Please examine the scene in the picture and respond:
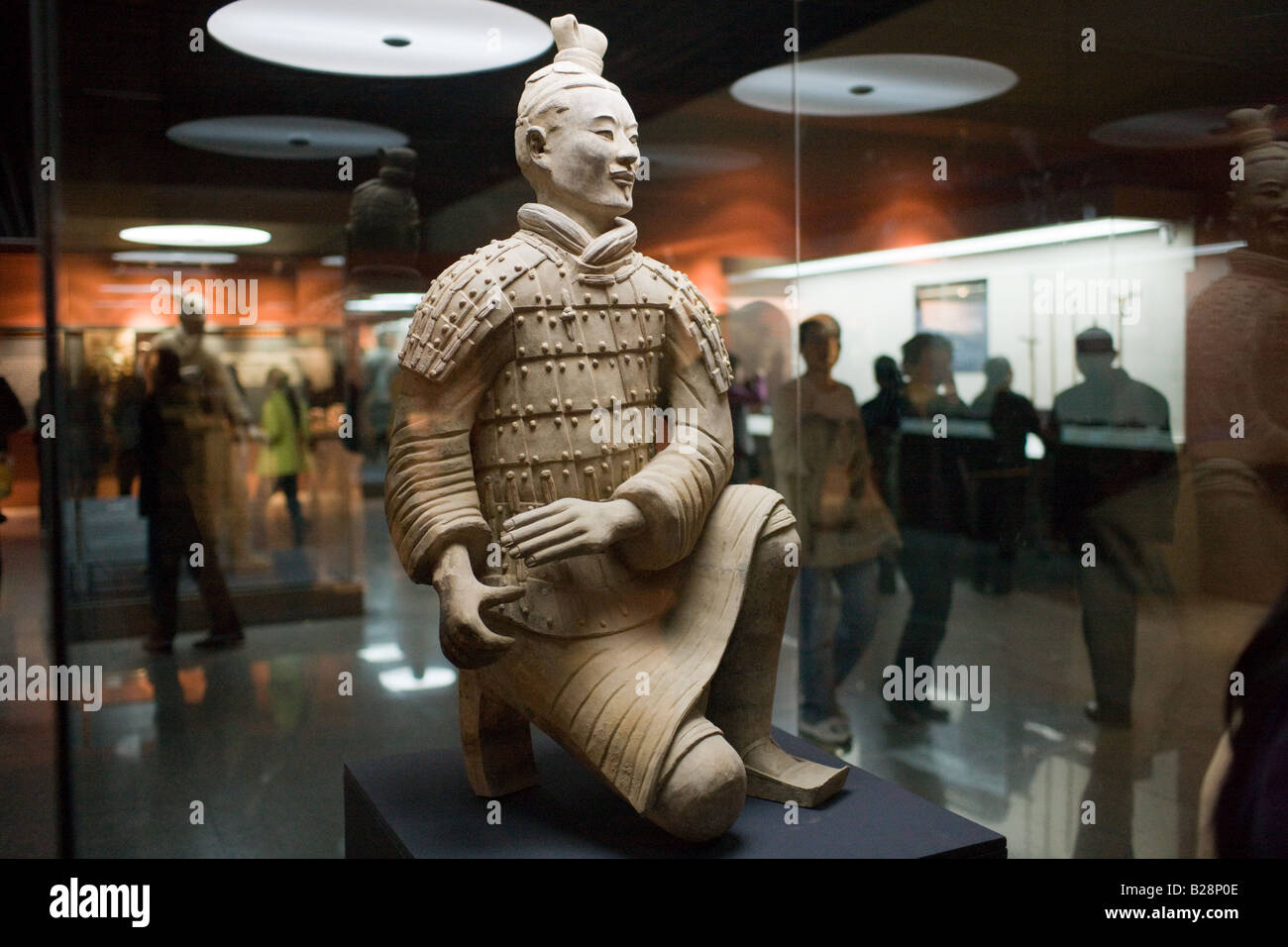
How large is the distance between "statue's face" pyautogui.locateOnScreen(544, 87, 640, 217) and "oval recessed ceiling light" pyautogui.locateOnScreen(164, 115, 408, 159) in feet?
4.56

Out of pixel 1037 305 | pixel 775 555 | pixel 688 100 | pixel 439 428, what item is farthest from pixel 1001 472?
pixel 439 428

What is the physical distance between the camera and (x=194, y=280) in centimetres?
365

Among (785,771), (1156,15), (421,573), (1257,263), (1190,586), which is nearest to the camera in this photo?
(421,573)

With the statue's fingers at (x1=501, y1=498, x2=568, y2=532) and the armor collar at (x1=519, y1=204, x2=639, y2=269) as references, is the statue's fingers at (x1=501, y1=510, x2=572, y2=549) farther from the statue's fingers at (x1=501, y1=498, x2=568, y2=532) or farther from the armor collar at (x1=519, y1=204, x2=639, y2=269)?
the armor collar at (x1=519, y1=204, x2=639, y2=269)

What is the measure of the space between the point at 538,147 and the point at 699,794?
5.06 ft

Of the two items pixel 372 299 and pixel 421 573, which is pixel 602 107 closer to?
pixel 421 573

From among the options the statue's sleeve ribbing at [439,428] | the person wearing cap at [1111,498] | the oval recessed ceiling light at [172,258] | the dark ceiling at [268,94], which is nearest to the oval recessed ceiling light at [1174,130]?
the person wearing cap at [1111,498]

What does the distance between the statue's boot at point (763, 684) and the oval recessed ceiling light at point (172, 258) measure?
2270 mm

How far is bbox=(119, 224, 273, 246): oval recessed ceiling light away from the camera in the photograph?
141 inches

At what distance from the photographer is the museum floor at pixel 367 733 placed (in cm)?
359

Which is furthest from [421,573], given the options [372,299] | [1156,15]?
[1156,15]

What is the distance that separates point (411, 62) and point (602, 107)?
57.4 inches

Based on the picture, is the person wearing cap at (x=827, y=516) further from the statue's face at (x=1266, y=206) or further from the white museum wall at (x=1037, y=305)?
the statue's face at (x=1266, y=206)

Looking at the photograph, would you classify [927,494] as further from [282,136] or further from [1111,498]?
[282,136]
